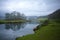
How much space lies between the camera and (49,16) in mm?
2197

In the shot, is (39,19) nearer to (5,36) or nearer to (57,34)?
(57,34)

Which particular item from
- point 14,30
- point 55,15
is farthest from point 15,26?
point 55,15

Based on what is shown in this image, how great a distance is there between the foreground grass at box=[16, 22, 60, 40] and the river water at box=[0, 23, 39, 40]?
0.27 ft

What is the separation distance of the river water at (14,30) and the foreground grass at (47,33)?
0.27 ft

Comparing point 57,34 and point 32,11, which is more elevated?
point 32,11

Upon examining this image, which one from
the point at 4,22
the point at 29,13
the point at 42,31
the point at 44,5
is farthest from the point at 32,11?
the point at 4,22

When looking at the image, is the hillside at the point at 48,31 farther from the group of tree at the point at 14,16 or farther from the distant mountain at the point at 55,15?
the group of tree at the point at 14,16

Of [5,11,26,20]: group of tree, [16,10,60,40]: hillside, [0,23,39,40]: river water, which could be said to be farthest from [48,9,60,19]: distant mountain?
[5,11,26,20]: group of tree

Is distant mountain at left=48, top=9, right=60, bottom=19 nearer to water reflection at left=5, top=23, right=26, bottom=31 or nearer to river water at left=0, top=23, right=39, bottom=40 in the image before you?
river water at left=0, top=23, right=39, bottom=40

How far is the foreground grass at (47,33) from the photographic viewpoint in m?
2.12

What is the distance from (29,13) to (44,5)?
11.5 inches

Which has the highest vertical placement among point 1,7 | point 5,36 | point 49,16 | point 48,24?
point 1,7

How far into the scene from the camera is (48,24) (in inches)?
85.6

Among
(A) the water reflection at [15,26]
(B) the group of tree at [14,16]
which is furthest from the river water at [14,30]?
(B) the group of tree at [14,16]
